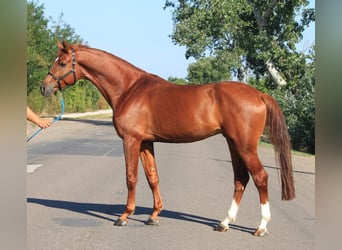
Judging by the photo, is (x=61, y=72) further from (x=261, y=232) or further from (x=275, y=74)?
(x=275, y=74)

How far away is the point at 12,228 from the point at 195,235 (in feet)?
14.1

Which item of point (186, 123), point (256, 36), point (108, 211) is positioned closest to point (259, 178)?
point (186, 123)

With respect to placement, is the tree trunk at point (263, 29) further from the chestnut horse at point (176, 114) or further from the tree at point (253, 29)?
the chestnut horse at point (176, 114)

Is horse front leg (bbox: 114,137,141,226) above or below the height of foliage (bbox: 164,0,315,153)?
below

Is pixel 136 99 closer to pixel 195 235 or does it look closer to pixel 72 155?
pixel 195 235

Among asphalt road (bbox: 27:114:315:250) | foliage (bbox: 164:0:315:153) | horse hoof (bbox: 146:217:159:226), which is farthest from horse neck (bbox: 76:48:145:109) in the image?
foliage (bbox: 164:0:315:153)

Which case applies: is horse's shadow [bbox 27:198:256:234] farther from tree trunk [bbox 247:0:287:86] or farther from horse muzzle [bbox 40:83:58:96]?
tree trunk [bbox 247:0:287:86]

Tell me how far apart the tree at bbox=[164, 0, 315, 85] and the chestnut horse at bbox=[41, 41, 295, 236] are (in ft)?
63.6

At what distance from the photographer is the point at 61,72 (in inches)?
241

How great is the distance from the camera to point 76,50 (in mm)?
6238

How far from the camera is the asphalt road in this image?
17.7 ft

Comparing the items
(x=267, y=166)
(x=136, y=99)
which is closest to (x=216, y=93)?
(x=136, y=99)

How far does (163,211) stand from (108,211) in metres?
0.80

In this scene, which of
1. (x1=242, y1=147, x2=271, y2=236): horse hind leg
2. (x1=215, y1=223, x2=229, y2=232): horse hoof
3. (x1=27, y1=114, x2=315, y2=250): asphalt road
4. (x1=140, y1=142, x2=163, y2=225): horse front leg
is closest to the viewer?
(x1=27, y1=114, x2=315, y2=250): asphalt road
